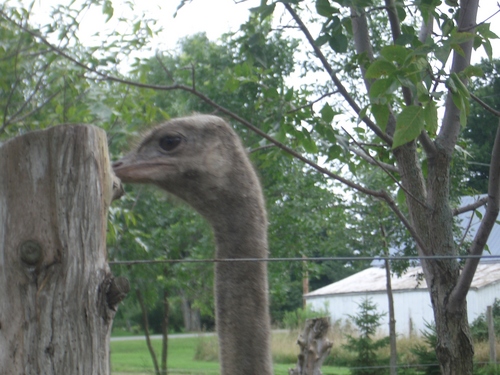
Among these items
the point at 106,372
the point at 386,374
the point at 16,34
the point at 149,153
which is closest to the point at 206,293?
the point at 386,374

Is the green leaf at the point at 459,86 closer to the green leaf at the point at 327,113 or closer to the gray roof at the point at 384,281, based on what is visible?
the green leaf at the point at 327,113

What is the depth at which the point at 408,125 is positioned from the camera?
238 cm

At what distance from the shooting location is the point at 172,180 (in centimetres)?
264

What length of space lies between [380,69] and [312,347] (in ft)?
8.51

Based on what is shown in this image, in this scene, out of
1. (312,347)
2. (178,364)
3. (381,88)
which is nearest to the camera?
(381,88)

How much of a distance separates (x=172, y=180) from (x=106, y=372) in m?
0.92

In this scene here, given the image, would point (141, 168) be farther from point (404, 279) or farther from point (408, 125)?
point (404, 279)

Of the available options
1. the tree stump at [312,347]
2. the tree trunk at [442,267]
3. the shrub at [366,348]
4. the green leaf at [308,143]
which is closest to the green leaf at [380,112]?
the tree trunk at [442,267]

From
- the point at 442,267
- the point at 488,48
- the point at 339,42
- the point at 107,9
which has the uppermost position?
the point at 107,9

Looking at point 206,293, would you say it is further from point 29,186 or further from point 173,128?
point 29,186

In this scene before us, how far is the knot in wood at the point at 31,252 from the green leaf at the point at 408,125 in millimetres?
1125

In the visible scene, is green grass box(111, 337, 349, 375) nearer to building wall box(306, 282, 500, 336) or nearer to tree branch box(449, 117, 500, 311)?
building wall box(306, 282, 500, 336)

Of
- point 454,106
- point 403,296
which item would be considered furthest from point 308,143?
point 403,296

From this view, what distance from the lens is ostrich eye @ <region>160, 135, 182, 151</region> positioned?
269 cm
